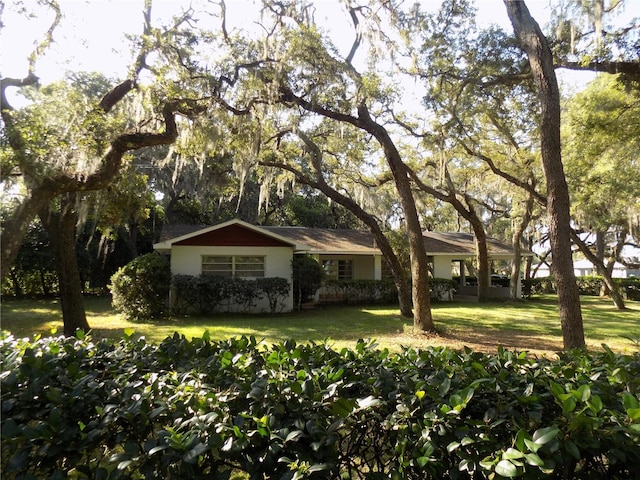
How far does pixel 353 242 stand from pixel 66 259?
1449 cm

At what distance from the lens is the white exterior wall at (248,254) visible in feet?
51.2

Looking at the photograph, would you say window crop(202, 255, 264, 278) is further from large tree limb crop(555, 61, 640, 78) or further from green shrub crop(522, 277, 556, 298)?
green shrub crop(522, 277, 556, 298)

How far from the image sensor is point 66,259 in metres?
9.76

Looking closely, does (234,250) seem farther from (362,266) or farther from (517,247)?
(517,247)

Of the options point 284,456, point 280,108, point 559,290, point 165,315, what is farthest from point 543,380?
point 165,315

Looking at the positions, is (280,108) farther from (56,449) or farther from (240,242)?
(56,449)

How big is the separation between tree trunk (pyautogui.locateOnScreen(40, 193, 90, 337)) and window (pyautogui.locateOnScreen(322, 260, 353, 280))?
13.7 m

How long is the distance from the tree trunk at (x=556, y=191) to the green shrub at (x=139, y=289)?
40.3ft

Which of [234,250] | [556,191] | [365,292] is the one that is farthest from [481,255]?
[556,191]

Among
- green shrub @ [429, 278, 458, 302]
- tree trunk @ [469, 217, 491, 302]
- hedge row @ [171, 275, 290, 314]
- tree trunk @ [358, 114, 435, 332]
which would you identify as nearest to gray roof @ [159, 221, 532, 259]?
green shrub @ [429, 278, 458, 302]

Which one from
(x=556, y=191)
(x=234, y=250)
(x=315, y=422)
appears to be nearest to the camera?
(x=315, y=422)

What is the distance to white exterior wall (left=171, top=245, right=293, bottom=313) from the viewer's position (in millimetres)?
15602

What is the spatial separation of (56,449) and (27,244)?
72.8 feet

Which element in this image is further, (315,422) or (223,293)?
(223,293)
